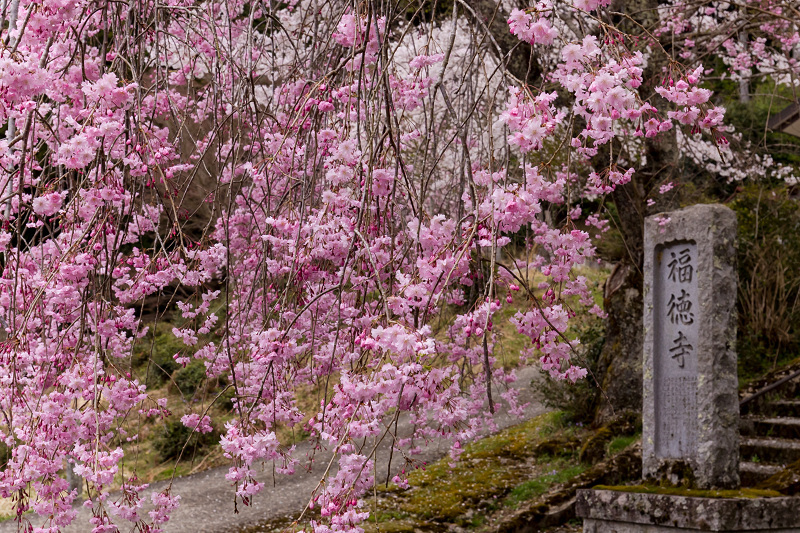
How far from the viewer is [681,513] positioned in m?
3.58

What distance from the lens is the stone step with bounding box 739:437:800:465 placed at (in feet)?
15.6

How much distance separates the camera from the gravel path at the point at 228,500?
18.5 feet

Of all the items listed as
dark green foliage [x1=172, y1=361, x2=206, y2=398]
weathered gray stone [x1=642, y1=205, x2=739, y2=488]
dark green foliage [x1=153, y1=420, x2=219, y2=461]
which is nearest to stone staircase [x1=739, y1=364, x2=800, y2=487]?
weathered gray stone [x1=642, y1=205, x2=739, y2=488]

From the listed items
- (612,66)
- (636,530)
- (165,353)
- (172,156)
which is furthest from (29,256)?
(165,353)

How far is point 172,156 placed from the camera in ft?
8.34

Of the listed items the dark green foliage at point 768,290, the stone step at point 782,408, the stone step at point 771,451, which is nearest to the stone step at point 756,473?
the stone step at point 771,451

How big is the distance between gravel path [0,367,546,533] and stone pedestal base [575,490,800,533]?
134 cm

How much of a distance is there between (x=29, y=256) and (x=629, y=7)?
4512 mm

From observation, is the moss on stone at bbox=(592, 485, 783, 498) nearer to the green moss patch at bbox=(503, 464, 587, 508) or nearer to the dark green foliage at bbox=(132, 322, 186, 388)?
the green moss patch at bbox=(503, 464, 587, 508)

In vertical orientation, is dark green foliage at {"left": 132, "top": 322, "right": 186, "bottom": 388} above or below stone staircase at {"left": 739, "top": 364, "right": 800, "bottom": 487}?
above

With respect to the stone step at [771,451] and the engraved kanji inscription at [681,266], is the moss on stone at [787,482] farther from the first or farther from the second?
the engraved kanji inscription at [681,266]

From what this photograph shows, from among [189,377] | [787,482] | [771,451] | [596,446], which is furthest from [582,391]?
[189,377]

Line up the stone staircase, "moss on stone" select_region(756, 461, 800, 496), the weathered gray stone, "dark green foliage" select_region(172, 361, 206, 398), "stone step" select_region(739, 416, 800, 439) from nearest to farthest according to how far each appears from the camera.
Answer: "moss on stone" select_region(756, 461, 800, 496) < the weathered gray stone < the stone staircase < "stone step" select_region(739, 416, 800, 439) < "dark green foliage" select_region(172, 361, 206, 398)

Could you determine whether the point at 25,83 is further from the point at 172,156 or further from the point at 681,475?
the point at 681,475
